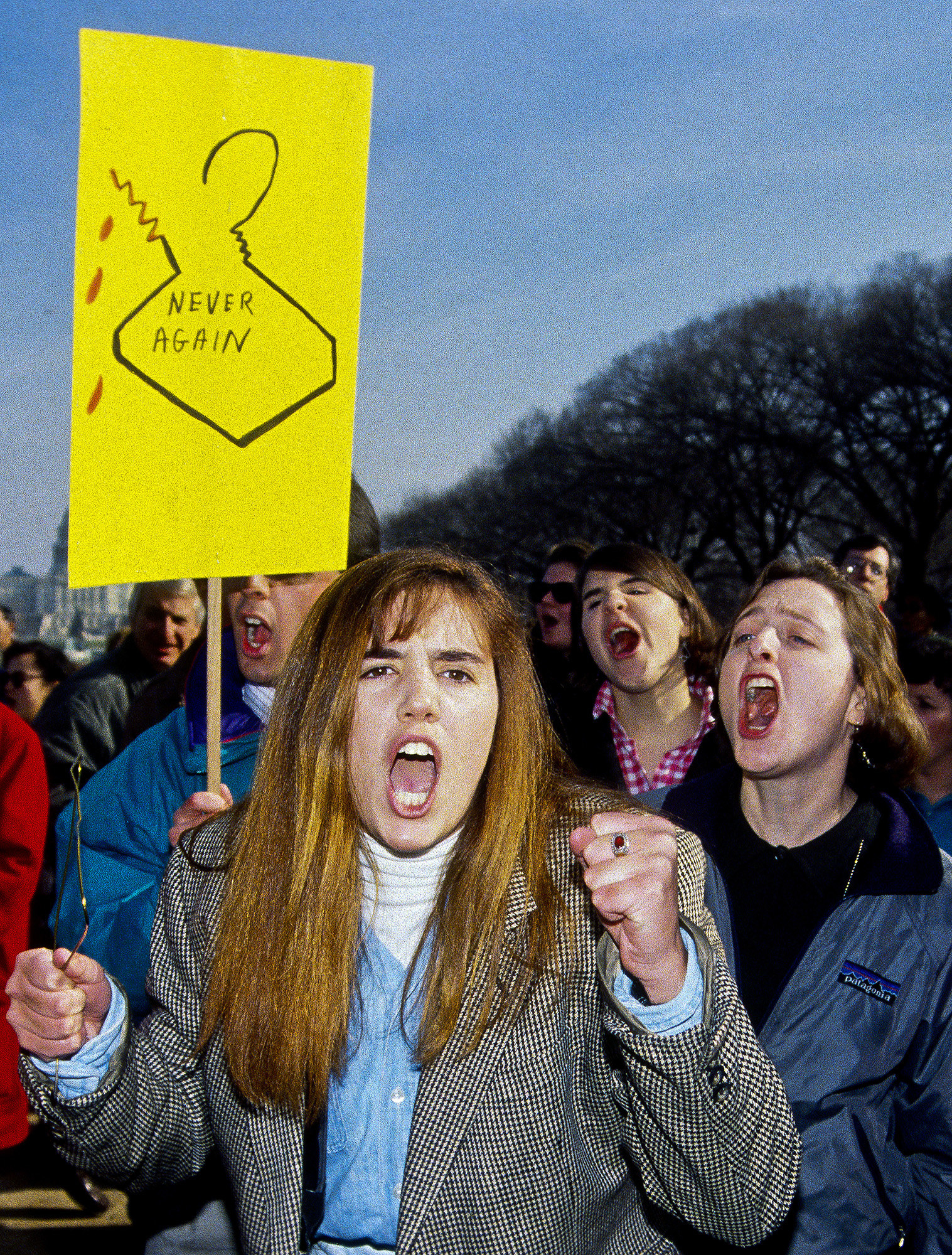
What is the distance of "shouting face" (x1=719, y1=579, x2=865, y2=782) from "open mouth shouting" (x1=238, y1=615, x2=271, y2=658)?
1.06 m

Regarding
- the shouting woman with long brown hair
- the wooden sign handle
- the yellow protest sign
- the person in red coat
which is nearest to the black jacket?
the shouting woman with long brown hair

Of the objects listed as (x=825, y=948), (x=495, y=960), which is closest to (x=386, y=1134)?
(x=495, y=960)

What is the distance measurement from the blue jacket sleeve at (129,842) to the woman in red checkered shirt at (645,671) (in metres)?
1.42

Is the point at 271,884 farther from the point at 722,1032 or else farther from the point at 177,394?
the point at 177,394

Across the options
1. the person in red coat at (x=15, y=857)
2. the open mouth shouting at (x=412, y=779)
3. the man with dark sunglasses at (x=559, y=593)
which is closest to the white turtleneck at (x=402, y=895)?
the open mouth shouting at (x=412, y=779)

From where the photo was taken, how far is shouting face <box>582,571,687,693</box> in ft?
12.9

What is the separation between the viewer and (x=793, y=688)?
2707 mm

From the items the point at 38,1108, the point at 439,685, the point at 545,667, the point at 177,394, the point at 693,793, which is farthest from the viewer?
the point at 545,667

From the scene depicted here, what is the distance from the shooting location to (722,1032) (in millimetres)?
1616

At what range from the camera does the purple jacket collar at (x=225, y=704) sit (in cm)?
274

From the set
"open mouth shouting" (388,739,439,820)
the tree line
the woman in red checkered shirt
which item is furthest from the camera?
the tree line

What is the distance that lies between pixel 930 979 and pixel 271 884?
1208mm

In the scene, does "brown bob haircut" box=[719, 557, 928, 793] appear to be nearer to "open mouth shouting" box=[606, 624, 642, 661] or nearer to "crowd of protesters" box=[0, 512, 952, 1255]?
"crowd of protesters" box=[0, 512, 952, 1255]

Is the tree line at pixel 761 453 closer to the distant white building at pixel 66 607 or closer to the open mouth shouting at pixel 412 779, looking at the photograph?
the distant white building at pixel 66 607
